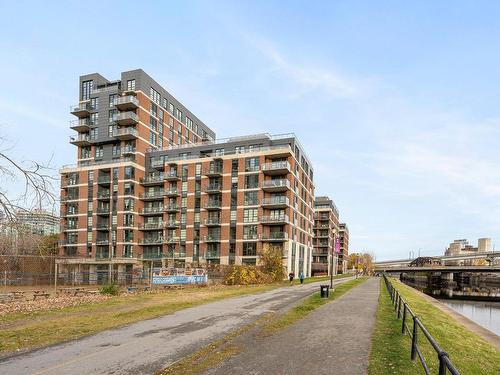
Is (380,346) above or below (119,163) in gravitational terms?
below

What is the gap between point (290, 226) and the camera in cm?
6488

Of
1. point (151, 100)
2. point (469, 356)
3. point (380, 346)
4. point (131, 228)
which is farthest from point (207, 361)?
point (151, 100)

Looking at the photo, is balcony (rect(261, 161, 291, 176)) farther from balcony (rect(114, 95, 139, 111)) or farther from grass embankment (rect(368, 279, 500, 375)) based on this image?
grass embankment (rect(368, 279, 500, 375))

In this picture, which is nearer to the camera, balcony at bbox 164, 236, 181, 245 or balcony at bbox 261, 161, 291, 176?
balcony at bbox 261, 161, 291, 176

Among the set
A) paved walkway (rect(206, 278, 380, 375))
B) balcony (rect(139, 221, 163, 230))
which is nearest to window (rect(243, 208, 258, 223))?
balcony (rect(139, 221, 163, 230))

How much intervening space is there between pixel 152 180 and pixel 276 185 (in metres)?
26.1

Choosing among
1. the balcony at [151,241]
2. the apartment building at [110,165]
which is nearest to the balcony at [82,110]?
the apartment building at [110,165]

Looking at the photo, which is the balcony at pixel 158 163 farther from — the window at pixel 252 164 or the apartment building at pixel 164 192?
the window at pixel 252 164

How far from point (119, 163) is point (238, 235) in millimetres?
28113

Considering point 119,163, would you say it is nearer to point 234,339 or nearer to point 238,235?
point 238,235

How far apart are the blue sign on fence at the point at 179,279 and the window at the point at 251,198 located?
1015 inches

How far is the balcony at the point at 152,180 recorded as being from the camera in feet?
244

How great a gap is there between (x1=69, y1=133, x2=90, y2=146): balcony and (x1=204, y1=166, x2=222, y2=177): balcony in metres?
28.5

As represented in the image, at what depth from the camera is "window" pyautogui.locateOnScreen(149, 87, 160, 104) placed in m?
78.6
